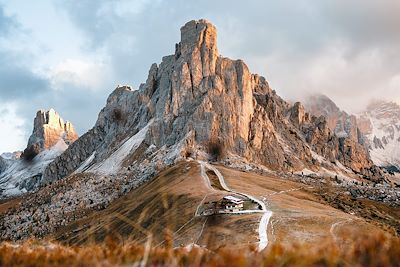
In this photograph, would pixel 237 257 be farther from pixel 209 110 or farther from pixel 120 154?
pixel 120 154

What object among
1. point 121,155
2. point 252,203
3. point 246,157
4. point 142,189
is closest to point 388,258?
point 252,203

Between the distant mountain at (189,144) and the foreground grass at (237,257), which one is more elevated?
the distant mountain at (189,144)

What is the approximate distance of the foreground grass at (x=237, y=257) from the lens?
23.2 ft

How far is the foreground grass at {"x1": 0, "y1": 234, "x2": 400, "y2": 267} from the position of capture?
7.08 metres

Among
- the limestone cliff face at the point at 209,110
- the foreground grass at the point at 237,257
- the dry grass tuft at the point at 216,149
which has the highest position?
the limestone cliff face at the point at 209,110

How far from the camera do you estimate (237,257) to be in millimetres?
7094

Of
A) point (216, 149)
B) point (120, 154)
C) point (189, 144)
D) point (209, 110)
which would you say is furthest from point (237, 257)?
point (120, 154)

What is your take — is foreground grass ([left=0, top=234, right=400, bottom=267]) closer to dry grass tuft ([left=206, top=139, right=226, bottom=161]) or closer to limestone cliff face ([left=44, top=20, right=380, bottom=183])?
limestone cliff face ([left=44, top=20, right=380, bottom=183])

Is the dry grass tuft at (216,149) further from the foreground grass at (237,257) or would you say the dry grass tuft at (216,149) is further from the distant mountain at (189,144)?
the foreground grass at (237,257)

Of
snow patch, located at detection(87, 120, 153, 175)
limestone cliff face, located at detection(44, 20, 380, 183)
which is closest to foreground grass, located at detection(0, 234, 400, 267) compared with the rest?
limestone cliff face, located at detection(44, 20, 380, 183)

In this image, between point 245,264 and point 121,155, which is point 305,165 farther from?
point 245,264

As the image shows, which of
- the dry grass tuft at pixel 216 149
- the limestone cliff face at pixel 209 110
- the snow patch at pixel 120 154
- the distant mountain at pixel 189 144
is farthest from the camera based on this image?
the snow patch at pixel 120 154

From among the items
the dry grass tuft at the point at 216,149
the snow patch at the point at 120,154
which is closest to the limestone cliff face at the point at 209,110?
the dry grass tuft at the point at 216,149

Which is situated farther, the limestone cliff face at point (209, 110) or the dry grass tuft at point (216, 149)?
the limestone cliff face at point (209, 110)
